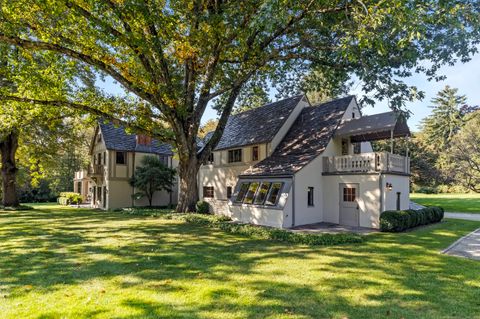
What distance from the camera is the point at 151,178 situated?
26.0m

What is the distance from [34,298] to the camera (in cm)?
516

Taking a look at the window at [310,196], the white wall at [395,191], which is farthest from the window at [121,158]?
the white wall at [395,191]

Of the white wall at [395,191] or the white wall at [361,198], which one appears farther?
the white wall at [395,191]

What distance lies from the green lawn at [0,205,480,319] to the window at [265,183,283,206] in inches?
186

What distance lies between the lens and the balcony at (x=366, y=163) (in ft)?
48.3

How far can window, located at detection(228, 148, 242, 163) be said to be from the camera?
21188mm

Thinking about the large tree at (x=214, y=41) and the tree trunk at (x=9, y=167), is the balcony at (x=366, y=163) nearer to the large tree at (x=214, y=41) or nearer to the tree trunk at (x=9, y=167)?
the large tree at (x=214, y=41)

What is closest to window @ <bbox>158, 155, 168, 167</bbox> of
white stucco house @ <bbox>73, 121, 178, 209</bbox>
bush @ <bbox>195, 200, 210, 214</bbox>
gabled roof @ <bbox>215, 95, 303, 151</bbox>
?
white stucco house @ <bbox>73, 121, 178, 209</bbox>

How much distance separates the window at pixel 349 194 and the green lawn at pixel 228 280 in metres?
4.92

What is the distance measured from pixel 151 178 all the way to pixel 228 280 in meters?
21.1

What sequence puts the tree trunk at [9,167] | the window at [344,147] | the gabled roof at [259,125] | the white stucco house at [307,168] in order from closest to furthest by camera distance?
the white stucco house at [307,168] → the window at [344,147] → the gabled roof at [259,125] → the tree trunk at [9,167]

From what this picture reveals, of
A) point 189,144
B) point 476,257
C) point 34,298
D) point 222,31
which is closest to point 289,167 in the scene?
point 189,144

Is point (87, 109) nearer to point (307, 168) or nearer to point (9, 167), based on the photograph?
point (307, 168)

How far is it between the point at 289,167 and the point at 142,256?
9548 mm
